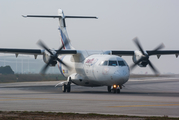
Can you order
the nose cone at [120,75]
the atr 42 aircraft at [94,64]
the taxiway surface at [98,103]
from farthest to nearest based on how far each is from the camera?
the atr 42 aircraft at [94,64] < the nose cone at [120,75] < the taxiway surface at [98,103]

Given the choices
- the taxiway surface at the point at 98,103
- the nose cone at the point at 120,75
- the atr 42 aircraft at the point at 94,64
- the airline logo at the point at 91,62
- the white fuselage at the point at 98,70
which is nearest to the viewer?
the taxiway surface at the point at 98,103

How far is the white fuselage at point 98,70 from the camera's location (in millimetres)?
25250

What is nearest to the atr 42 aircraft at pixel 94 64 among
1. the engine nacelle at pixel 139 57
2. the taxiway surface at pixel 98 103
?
the engine nacelle at pixel 139 57

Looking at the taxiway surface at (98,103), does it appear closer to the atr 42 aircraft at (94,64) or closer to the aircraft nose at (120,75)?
the aircraft nose at (120,75)

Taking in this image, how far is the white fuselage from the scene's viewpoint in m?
25.2

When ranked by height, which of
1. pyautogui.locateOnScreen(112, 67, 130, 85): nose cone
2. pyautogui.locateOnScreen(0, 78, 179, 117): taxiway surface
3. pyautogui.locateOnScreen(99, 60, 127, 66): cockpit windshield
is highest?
pyautogui.locateOnScreen(99, 60, 127, 66): cockpit windshield

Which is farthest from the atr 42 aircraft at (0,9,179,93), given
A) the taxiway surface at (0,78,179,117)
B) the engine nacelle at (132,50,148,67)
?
the taxiway surface at (0,78,179,117)

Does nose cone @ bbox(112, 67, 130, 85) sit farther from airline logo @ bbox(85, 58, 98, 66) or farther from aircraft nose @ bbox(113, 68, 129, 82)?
airline logo @ bbox(85, 58, 98, 66)

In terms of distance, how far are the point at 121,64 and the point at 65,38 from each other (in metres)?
11.9

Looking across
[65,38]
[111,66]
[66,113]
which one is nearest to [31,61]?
[65,38]

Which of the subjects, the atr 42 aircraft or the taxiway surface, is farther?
the atr 42 aircraft

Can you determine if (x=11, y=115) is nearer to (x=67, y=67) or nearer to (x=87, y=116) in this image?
(x=87, y=116)

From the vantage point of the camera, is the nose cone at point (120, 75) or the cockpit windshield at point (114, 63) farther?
the cockpit windshield at point (114, 63)

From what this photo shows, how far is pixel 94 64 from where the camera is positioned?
27531 mm
